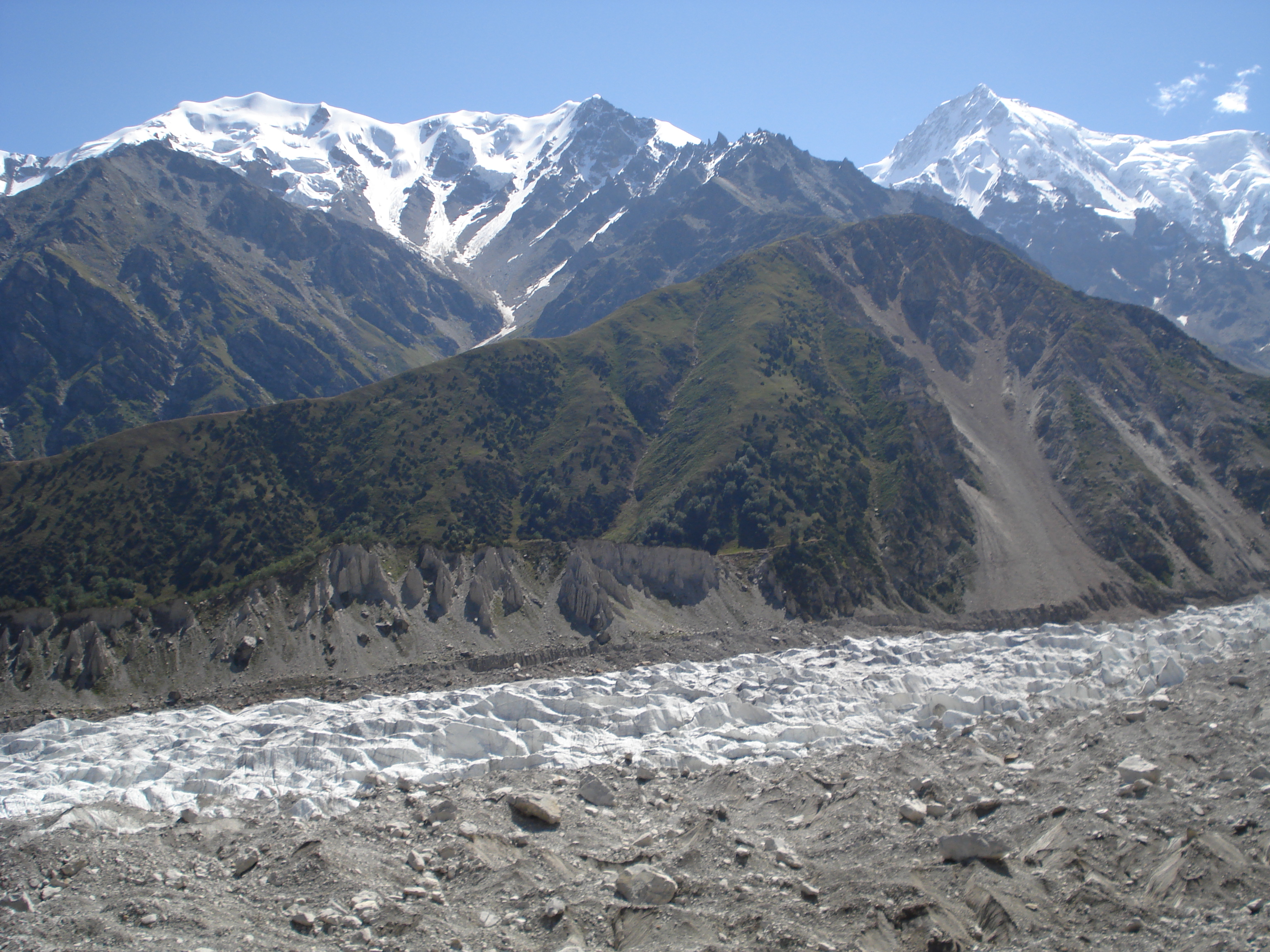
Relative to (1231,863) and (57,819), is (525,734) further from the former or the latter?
(1231,863)

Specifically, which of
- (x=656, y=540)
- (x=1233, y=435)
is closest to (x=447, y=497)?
(x=656, y=540)

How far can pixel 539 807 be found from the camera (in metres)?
41.5

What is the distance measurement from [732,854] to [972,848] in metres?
9.75

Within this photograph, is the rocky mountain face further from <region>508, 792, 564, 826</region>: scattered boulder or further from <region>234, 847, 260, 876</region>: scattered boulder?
<region>234, 847, 260, 876</region>: scattered boulder

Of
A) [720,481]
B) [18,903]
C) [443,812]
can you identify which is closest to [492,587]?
[720,481]

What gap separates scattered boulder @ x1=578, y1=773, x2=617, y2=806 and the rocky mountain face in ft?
193

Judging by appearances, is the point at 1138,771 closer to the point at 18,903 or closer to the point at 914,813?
the point at 914,813

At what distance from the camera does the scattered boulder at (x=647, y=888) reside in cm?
3102

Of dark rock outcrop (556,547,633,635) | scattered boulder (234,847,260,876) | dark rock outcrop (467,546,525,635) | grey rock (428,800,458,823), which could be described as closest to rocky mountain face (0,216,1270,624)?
dark rock outcrop (556,547,633,635)

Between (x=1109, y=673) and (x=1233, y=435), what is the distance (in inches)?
5724

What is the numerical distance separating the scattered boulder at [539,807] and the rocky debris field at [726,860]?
11cm

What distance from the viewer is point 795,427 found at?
159875 millimetres

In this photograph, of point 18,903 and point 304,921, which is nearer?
point 304,921

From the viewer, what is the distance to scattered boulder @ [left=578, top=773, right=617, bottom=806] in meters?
44.5
